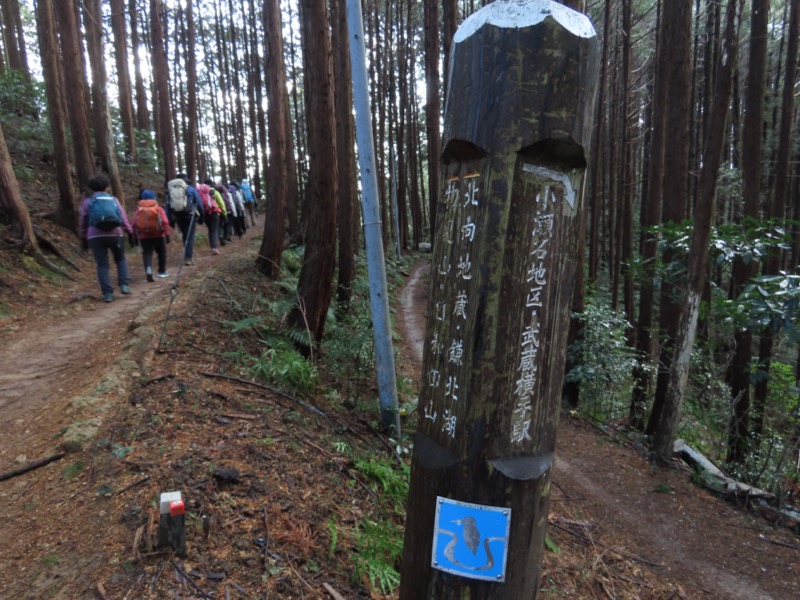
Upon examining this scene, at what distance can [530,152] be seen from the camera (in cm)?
132

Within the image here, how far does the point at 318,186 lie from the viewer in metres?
7.12

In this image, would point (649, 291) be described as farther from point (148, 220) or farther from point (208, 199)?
point (208, 199)

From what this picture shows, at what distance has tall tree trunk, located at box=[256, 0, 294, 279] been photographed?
9.35 m

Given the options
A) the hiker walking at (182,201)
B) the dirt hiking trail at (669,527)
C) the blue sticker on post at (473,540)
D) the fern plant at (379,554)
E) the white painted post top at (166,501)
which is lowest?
the dirt hiking trail at (669,527)

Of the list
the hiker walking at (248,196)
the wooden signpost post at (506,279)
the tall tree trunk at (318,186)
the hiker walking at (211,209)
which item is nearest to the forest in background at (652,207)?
the tall tree trunk at (318,186)

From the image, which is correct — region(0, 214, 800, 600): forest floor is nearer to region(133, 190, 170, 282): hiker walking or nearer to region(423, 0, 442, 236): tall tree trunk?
region(133, 190, 170, 282): hiker walking

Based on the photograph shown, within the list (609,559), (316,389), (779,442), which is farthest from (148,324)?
(779,442)

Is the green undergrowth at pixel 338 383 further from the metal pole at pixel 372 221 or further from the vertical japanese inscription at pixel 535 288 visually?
the vertical japanese inscription at pixel 535 288

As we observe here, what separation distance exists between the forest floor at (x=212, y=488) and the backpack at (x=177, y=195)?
3.01 m


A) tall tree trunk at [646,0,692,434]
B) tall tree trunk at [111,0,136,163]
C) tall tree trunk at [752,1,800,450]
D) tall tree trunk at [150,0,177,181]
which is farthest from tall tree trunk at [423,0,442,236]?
tall tree trunk at [111,0,136,163]

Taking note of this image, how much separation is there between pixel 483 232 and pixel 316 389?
15.8 feet

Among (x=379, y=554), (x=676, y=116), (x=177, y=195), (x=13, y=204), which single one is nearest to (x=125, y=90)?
(x=177, y=195)

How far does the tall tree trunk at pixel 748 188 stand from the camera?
343 inches

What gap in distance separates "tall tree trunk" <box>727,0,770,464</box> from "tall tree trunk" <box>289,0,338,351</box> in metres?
7.31
